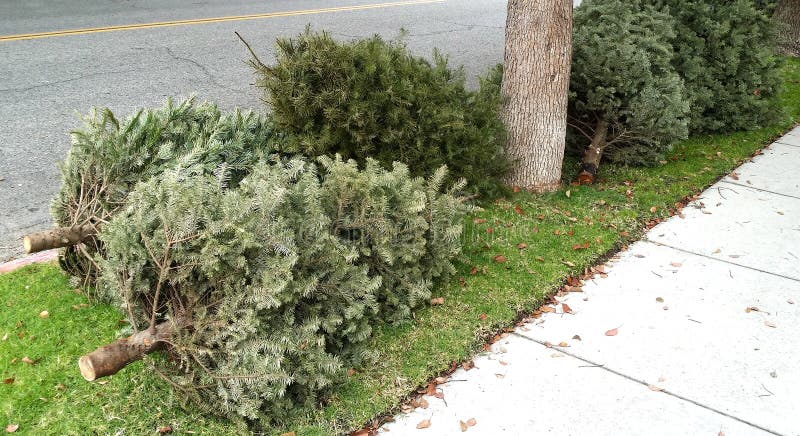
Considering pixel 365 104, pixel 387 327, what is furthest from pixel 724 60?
pixel 387 327

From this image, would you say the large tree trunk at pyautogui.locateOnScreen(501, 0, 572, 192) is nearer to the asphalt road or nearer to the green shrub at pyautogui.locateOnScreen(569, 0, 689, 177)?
the green shrub at pyautogui.locateOnScreen(569, 0, 689, 177)

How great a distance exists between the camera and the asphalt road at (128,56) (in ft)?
20.9

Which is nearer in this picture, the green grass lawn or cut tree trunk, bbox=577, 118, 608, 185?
the green grass lawn

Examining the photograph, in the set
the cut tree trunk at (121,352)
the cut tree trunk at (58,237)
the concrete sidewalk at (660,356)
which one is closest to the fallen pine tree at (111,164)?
the cut tree trunk at (58,237)

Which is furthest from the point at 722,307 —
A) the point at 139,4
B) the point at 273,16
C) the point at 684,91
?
the point at 139,4

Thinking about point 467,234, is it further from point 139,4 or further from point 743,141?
point 139,4

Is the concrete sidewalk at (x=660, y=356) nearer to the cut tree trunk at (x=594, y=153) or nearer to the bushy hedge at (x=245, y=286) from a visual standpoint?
the bushy hedge at (x=245, y=286)

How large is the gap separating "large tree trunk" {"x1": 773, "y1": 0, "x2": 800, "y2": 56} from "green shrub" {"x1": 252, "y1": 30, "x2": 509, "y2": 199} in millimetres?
9724

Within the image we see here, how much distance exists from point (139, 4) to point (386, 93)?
11.1m

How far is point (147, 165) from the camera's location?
14.0 ft

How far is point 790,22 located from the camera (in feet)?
41.3

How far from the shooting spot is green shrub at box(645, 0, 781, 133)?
779 cm

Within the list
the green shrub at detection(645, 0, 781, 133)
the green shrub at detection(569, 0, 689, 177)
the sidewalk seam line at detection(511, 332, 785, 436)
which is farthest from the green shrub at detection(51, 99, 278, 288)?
the green shrub at detection(645, 0, 781, 133)

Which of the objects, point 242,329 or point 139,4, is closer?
point 242,329
